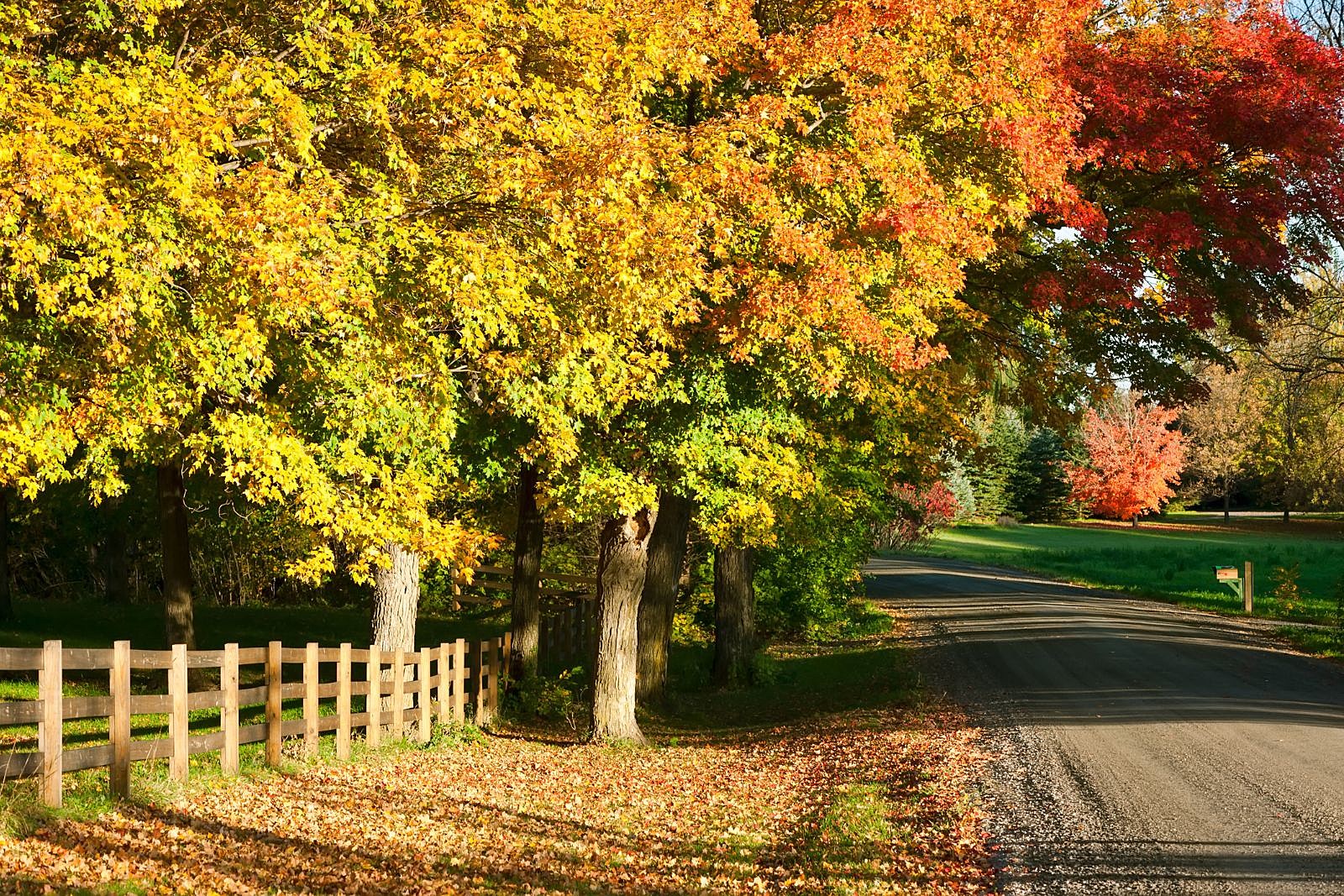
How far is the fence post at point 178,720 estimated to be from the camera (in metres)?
10.2

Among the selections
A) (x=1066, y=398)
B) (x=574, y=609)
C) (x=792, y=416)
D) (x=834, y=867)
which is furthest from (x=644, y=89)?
(x=574, y=609)

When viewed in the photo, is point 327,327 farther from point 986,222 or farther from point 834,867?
point 986,222

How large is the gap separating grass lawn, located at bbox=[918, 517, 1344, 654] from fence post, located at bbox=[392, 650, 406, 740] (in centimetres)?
1751

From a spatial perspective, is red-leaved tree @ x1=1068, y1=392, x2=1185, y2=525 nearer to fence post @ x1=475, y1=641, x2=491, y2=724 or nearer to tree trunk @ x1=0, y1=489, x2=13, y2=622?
fence post @ x1=475, y1=641, x2=491, y2=724

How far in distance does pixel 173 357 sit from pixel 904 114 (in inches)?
397

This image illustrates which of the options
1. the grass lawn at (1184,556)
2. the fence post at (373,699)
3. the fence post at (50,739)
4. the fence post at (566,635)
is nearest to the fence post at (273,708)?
the fence post at (373,699)

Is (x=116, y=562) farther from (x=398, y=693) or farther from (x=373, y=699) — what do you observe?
(x=373, y=699)

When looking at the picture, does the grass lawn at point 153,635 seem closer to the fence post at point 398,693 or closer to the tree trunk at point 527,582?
the fence post at point 398,693

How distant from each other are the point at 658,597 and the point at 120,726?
529 inches

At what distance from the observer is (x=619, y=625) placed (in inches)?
733

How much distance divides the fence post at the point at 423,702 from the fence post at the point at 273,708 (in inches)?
151

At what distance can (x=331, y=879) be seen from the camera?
27.5ft

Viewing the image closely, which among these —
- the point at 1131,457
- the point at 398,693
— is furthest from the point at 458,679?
the point at 1131,457

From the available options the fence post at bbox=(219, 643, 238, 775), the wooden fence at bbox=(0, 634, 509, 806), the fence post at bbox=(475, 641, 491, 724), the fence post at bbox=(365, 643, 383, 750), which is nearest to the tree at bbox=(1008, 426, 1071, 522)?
the fence post at bbox=(475, 641, 491, 724)
